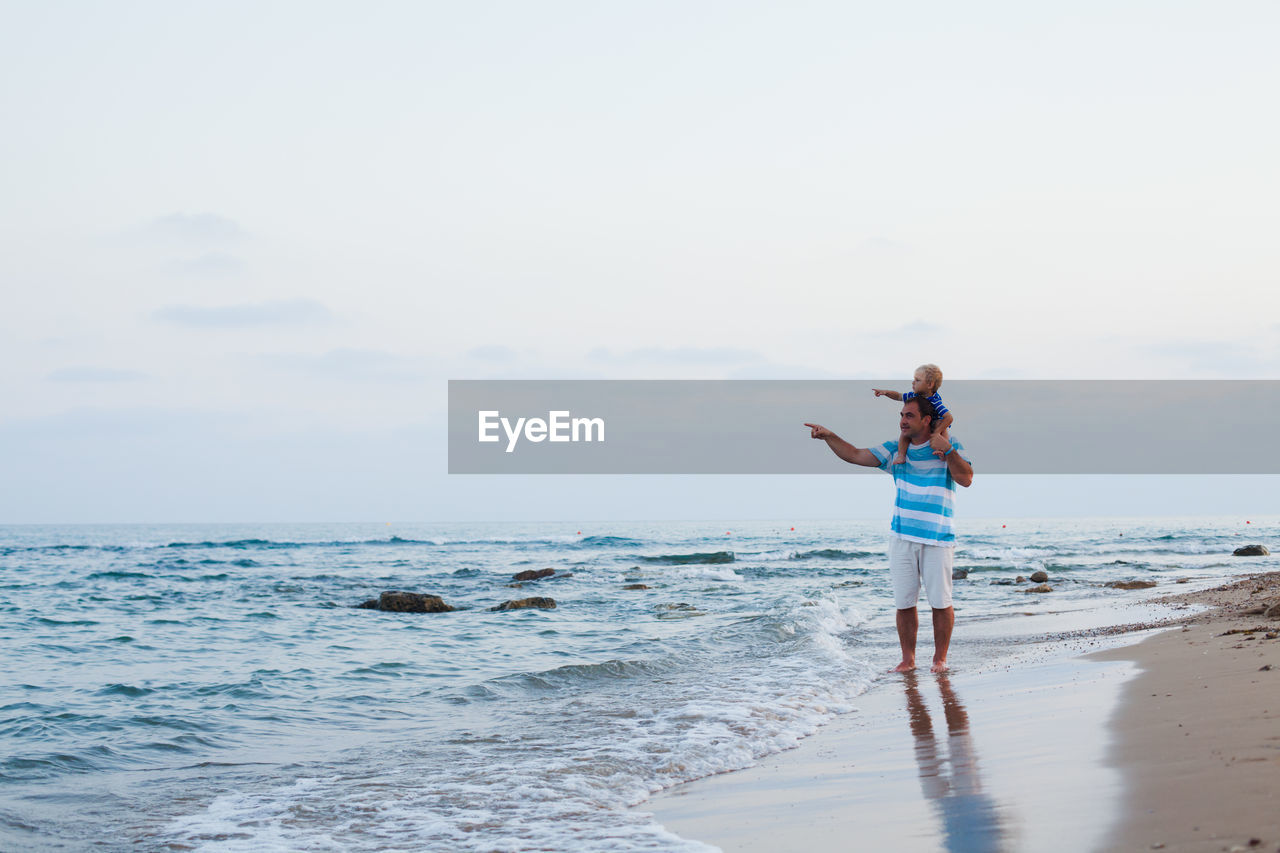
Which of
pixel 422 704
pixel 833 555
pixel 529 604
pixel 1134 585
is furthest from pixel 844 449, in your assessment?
pixel 833 555

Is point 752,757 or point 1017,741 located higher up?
point 1017,741

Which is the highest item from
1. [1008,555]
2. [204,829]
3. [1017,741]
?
[1017,741]

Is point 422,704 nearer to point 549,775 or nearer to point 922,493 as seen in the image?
point 549,775

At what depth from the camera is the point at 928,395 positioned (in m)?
6.88

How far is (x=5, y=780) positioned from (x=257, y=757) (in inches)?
55.2

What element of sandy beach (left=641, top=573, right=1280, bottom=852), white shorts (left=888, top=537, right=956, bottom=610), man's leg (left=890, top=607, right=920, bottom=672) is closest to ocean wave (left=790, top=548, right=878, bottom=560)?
man's leg (left=890, top=607, right=920, bottom=672)

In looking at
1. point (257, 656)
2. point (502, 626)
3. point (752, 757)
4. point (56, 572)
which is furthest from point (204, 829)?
point (56, 572)

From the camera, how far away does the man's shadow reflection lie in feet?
10.2

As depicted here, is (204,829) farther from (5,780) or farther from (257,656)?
(257,656)

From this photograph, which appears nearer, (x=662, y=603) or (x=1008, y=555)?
(x=662, y=603)

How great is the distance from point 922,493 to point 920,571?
662 millimetres

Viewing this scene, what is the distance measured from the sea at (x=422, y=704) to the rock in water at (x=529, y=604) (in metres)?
0.41

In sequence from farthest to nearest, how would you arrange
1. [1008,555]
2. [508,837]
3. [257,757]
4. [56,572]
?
[1008,555] < [56,572] < [257,757] < [508,837]

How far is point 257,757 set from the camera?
6.28 meters
